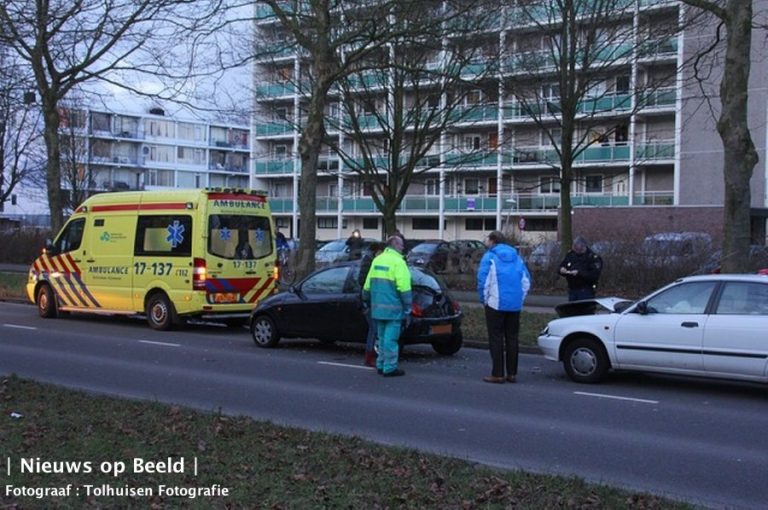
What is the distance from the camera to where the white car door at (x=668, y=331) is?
9391 millimetres

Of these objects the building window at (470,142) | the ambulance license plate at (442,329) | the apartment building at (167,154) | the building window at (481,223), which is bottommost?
the ambulance license plate at (442,329)

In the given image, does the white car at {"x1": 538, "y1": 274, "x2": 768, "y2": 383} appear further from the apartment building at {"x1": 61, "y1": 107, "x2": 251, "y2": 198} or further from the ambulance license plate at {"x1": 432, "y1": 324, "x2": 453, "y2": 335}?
the apartment building at {"x1": 61, "y1": 107, "x2": 251, "y2": 198}

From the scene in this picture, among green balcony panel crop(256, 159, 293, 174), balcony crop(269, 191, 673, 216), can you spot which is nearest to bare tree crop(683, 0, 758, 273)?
balcony crop(269, 191, 673, 216)

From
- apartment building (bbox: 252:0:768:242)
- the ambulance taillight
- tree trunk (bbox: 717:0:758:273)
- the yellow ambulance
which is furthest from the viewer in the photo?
apartment building (bbox: 252:0:768:242)

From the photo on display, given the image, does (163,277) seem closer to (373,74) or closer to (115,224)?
(115,224)

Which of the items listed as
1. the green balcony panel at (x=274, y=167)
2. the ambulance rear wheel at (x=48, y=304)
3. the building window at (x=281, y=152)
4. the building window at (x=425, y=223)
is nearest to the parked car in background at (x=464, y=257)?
the ambulance rear wheel at (x=48, y=304)

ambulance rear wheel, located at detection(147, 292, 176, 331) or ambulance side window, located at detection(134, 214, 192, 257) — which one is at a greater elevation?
ambulance side window, located at detection(134, 214, 192, 257)

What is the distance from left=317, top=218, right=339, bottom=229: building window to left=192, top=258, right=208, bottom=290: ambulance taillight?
50.3m

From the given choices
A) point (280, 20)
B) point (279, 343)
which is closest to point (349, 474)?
point (279, 343)

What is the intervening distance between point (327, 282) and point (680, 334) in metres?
5.60

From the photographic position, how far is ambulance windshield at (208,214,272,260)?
15.3m

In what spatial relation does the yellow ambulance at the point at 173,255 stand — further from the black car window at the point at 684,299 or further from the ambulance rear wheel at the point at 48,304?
the black car window at the point at 684,299

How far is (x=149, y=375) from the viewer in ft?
33.6

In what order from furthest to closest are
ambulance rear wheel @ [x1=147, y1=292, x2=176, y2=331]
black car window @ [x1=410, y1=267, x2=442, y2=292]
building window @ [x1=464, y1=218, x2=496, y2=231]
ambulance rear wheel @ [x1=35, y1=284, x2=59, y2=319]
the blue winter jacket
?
building window @ [x1=464, y1=218, x2=496, y2=231]
ambulance rear wheel @ [x1=35, y1=284, x2=59, y2=319]
ambulance rear wheel @ [x1=147, y1=292, x2=176, y2=331]
black car window @ [x1=410, y1=267, x2=442, y2=292]
the blue winter jacket
